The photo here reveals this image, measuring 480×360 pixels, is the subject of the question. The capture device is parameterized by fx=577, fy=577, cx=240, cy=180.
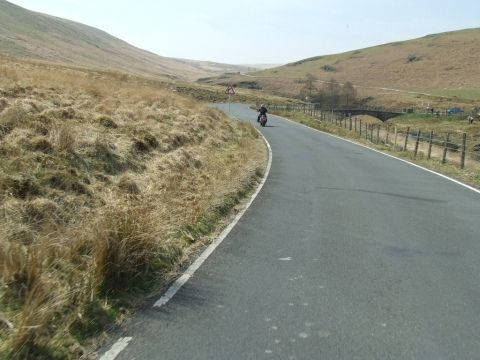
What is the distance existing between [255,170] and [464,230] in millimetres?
8045

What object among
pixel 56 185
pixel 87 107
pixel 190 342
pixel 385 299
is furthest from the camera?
pixel 87 107

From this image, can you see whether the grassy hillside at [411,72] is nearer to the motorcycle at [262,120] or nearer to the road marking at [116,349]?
the motorcycle at [262,120]

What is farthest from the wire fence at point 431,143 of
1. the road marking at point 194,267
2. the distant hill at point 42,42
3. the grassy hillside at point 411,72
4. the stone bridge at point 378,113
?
the grassy hillside at point 411,72

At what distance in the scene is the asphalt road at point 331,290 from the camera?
4965 mm

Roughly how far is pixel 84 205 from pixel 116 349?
194 inches

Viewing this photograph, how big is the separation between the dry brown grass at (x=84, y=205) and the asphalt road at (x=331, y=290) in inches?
24.6

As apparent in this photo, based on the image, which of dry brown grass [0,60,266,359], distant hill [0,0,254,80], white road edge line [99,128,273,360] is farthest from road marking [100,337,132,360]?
distant hill [0,0,254,80]

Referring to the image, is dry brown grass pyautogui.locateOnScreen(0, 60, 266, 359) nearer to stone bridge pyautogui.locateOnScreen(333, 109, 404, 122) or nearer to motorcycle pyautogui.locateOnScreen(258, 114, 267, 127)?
motorcycle pyautogui.locateOnScreen(258, 114, 267, 127)

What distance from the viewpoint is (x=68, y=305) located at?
534 centimetres

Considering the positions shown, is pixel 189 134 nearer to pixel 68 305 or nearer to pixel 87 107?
pixel 87 107

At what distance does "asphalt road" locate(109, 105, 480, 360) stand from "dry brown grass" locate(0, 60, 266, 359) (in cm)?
63

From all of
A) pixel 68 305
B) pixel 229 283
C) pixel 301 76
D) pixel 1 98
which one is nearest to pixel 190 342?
pixel 68 305

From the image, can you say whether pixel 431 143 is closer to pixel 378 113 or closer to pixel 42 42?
pixel 378 113

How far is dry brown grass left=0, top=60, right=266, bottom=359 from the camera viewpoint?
513 cm
